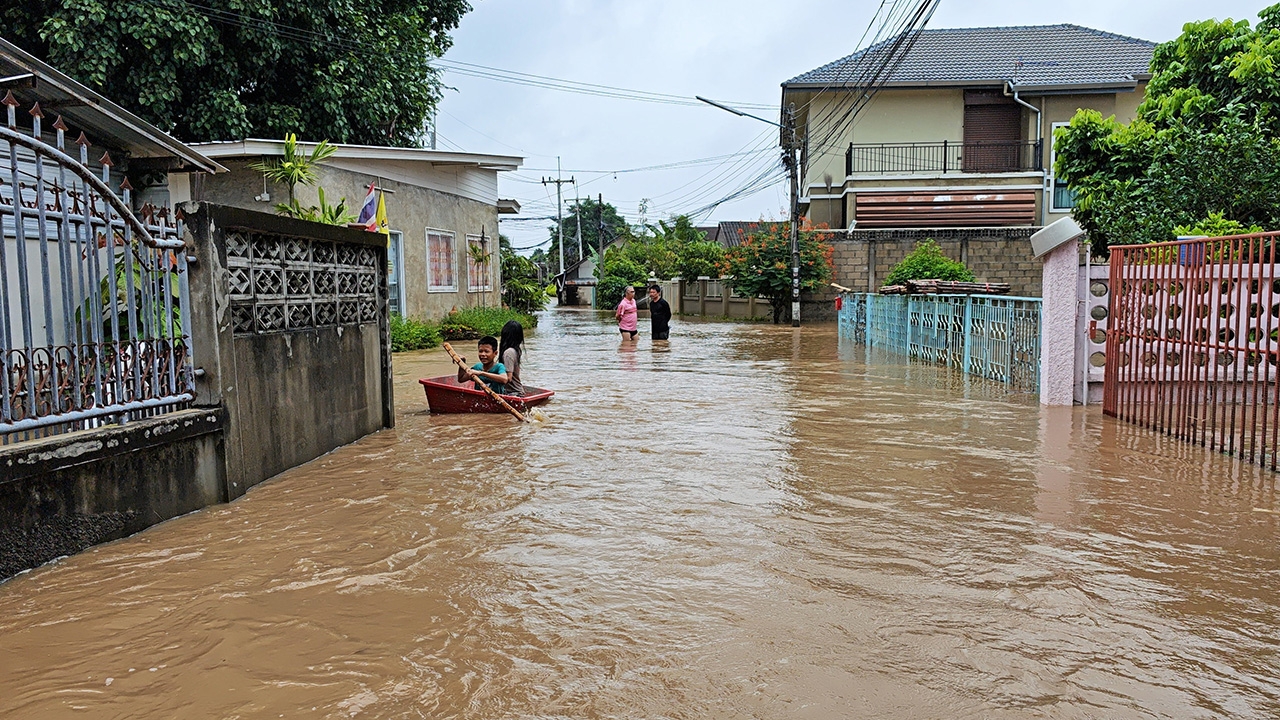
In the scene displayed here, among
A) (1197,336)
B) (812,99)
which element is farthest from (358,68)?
(1197,336)

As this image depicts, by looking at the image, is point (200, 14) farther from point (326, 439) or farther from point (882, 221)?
point (882, 221)

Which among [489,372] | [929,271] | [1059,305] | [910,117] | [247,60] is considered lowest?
[489,372]

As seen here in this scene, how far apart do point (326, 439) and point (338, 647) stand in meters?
4.40

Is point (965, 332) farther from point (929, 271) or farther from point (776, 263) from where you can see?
point (776, 263)

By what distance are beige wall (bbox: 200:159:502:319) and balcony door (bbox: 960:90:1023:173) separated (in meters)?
14.7

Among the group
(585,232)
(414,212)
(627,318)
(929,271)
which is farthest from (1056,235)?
(585,232)

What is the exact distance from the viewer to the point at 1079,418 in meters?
10.2

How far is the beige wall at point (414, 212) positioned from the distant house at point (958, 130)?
11.1 metres

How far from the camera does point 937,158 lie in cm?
2964

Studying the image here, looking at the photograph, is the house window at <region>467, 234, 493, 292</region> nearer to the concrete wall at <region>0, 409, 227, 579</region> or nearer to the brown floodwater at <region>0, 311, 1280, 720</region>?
the brown floodwater at <region>0, 311, 1280, 720</region>

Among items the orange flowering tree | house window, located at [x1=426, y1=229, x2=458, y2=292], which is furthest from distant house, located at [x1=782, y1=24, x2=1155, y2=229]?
house window, located at [x1=426, y1=229, x2=458, y2=292]

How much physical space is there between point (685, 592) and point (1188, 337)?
6.05 meters

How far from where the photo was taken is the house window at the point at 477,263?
78.9 ft

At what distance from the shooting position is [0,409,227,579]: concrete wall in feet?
15.8
